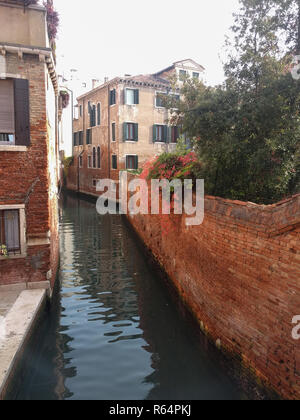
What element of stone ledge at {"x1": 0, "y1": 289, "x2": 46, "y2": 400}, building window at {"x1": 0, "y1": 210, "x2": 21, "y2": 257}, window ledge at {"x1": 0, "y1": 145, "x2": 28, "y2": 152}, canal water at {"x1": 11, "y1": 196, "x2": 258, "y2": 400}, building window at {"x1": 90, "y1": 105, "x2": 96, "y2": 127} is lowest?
canal water at {"x1": 11, "y1": 196, "x2": 258, "y2": 400}

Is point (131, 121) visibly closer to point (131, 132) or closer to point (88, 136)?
point (131, 132)

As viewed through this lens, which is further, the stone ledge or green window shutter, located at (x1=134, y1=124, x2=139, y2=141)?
green window shutter, located at (x1=134, y1=124, x2=139, y2=141)

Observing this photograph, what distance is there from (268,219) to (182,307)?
13.3 ft

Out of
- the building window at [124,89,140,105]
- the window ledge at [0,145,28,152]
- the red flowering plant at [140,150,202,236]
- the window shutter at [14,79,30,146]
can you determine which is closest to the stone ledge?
the window ledge at [0,145,28,152]

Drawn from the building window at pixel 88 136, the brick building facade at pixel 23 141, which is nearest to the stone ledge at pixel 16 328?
the brick building facade at pixel 23 141

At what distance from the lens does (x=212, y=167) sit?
6.55 m

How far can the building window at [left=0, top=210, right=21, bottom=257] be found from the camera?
7170 millimetres

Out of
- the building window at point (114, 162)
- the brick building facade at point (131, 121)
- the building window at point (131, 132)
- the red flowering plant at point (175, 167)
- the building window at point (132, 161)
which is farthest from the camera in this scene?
the building window at point (114, 162)

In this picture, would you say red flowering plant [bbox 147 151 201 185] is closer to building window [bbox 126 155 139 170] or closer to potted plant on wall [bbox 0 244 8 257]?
potted plant on wall [bbox 0 244 8 257]

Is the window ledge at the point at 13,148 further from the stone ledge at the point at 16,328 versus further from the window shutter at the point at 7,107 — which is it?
the stone ledge at the point at 16,328

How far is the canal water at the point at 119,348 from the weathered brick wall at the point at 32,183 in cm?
126

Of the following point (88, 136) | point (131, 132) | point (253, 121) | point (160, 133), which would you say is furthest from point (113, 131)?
point (253, 121)

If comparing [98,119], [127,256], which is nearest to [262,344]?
[127,256]

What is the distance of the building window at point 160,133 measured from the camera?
25.0m
